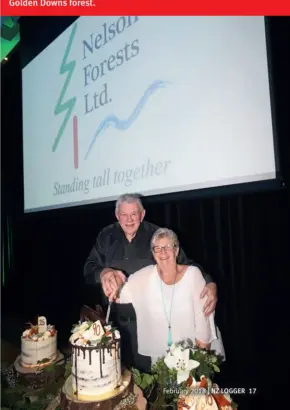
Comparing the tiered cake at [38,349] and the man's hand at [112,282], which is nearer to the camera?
the man's hand at [112,282]

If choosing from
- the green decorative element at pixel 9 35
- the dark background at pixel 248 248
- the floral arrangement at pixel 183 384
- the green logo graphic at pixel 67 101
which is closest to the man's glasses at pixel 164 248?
the dark background at pixel 248 248

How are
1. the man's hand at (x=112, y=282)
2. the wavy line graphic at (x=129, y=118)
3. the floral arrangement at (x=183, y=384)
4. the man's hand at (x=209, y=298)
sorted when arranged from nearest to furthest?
the floral arrangement at (x=183, y=384), the man's hand at (x=209, y=298), the man's hand at (x=112, y=282), the wavy line graphic at (x=129, y=118)

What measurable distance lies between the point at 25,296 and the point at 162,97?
192 cm

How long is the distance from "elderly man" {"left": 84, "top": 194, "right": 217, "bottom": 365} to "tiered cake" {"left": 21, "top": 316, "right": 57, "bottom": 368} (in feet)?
1.33

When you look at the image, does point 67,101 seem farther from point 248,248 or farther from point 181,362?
point 181,362

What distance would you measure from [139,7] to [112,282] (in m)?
1.16

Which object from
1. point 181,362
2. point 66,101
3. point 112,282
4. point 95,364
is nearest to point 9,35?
point 66,101

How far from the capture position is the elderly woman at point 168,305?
1406 millimetres

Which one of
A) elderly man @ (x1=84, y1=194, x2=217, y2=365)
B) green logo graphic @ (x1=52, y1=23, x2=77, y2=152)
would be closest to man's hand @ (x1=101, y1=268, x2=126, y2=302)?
elderly man @ (x1=84, y1=194, x2=217, y2=365)

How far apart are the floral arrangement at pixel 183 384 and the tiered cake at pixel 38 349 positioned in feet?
2.10

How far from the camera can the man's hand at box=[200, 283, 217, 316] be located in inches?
54.6

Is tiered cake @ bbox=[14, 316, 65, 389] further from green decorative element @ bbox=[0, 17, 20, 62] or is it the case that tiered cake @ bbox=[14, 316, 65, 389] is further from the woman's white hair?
green decorative element @ bbox=[0, 17, 20, 62]

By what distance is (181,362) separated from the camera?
112 cm

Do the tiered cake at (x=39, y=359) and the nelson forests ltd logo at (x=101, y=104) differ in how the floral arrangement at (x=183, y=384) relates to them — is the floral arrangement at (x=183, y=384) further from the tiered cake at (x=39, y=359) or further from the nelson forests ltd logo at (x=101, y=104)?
the nelson forests ltd logo at (x=101, y=104)
